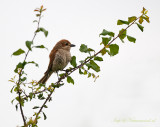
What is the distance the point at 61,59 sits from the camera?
213 inches

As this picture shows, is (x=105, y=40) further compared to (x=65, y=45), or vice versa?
(x=65, y=45)

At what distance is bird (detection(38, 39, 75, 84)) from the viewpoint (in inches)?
213

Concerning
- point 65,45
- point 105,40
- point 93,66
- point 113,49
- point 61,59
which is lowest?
point 93,66

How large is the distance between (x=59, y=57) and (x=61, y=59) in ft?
0.25

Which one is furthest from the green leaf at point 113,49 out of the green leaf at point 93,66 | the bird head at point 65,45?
the bird head at point 65,45

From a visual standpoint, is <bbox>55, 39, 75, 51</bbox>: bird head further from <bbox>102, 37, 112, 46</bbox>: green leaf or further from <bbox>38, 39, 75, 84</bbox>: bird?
<bbox>102, 37, 112, 46</bbox>: green leaf

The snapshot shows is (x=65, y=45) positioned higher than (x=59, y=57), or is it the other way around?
(x=65, y=45)

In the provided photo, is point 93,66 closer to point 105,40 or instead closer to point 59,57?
point 105,40

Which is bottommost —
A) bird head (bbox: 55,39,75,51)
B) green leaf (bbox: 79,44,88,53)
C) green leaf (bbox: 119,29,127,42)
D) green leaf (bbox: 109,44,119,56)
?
green leaf (bbox: 109,44,119,56)

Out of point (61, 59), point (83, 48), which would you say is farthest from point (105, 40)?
point (61, 59)

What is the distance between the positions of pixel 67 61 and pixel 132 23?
2.84m

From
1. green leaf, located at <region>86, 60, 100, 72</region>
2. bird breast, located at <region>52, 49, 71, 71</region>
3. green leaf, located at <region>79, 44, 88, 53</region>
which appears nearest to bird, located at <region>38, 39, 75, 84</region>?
bird breast, located at <region>52, 49, 71, 71</region>

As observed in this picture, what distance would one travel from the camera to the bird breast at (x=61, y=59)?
5.42 metres

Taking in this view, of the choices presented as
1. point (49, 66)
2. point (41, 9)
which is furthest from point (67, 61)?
point (41, 9)
